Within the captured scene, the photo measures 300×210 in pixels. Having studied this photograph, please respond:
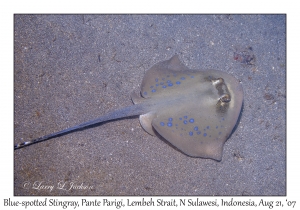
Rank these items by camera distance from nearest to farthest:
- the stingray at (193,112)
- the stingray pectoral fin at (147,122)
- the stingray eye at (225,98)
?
the stingray eye at (225,98), the stingray at (193,112), the stingray pectoral fin at (147,122)

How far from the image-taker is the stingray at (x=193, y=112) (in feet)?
12.1

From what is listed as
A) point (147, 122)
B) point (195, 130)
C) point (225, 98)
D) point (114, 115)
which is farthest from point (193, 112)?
point (114, 115)

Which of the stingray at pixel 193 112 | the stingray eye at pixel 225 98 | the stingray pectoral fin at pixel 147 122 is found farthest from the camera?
the stingray pectoral fin at pixel 147 122

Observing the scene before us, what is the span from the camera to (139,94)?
439 cm

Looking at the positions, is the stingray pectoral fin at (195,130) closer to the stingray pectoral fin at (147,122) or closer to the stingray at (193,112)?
the stingray at (193,112)

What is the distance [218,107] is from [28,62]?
12.9 ft

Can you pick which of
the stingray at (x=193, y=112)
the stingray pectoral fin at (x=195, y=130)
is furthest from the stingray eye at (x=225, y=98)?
the stingray pectoral fin at (x=195, y=130)

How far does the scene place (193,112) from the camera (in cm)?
371

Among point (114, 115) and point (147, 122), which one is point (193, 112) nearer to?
point (147, 122)

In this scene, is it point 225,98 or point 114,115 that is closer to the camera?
point 225,98

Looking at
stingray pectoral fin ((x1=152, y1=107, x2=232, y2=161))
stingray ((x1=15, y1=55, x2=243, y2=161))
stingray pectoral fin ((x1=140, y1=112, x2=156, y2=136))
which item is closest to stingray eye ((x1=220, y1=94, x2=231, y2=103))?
stingray ((x1=15, y1=55, x2=243, y2=161))

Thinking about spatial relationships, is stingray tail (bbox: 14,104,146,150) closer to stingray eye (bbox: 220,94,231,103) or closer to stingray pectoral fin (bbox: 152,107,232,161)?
stingray pectoral fin (bbox: 152,107,232,161)

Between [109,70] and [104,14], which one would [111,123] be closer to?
[109,70]

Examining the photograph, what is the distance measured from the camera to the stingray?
12.1 feet
